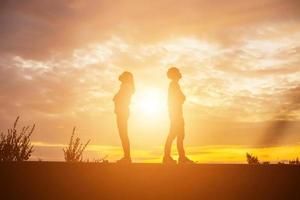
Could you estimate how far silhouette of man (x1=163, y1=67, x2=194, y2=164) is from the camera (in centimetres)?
1143

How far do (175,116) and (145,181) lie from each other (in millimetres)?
3876

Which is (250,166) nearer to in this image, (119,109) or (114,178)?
(114,178)

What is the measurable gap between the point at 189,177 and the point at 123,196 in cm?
133

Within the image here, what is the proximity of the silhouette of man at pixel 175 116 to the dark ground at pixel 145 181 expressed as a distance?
8.56 ft

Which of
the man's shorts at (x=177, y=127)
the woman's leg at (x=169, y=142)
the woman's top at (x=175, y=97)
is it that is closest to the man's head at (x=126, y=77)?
the woman's top at (x=175, y=97)

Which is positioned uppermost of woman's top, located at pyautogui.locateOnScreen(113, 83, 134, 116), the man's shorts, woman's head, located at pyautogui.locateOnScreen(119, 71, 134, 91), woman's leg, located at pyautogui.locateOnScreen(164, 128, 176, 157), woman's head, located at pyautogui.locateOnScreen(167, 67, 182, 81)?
woman's head, located at pyautogui.locateOnScreen(167, 67, 182, 81)

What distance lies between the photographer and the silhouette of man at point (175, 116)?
11.4 m

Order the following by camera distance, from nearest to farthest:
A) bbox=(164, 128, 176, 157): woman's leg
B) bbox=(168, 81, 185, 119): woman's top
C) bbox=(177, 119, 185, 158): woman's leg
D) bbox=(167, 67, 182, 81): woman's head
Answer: bbox=(167, 67, 182, 81): woman's head
bbox=(168, 81, 185, 119): woman's top
bbox=(164, 128, 176, 157): woman's leg
bbox=(177, 119, 185, 158): woman's leg

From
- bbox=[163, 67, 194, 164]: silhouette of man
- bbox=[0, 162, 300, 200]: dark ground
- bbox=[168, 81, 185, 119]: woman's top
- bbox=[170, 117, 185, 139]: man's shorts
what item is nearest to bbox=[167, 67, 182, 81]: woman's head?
bbox=[163, 67, 194, 164]: silhouette of man

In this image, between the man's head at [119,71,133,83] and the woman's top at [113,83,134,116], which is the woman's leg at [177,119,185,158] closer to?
Result: the woman's top at [113,83,134,116]

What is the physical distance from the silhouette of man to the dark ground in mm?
2610

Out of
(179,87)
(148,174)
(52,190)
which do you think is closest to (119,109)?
(179,87)

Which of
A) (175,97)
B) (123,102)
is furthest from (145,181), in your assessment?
(175,97)

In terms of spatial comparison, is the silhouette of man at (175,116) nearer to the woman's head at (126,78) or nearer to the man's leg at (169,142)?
the man's leg at (169,142)
